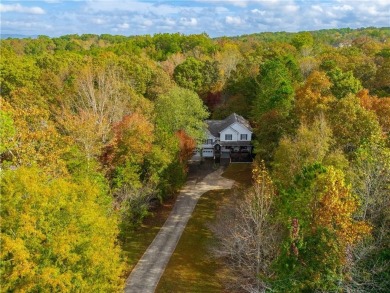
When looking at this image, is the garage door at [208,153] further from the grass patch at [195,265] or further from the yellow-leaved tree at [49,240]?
the yellow-leaved tree at [49,240]

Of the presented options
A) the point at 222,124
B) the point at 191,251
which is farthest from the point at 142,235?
the point at 222,124

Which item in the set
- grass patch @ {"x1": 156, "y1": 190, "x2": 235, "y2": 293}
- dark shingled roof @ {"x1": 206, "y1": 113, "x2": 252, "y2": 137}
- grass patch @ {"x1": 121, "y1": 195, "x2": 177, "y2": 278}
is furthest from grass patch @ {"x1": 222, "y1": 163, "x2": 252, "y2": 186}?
grass patch @ {"x1": 121, "y1": 195, "x2": 177, "y2": 278}

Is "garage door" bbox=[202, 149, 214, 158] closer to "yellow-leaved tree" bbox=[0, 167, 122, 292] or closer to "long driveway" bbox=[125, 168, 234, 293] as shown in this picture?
"long driveway" bbox=[125, 168, 234, 293]

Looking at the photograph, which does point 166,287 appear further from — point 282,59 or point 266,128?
point 282,59

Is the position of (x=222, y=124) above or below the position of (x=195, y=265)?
above

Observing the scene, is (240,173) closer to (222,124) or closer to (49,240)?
(222,124)

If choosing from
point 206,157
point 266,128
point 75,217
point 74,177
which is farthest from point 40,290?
point 206,157
